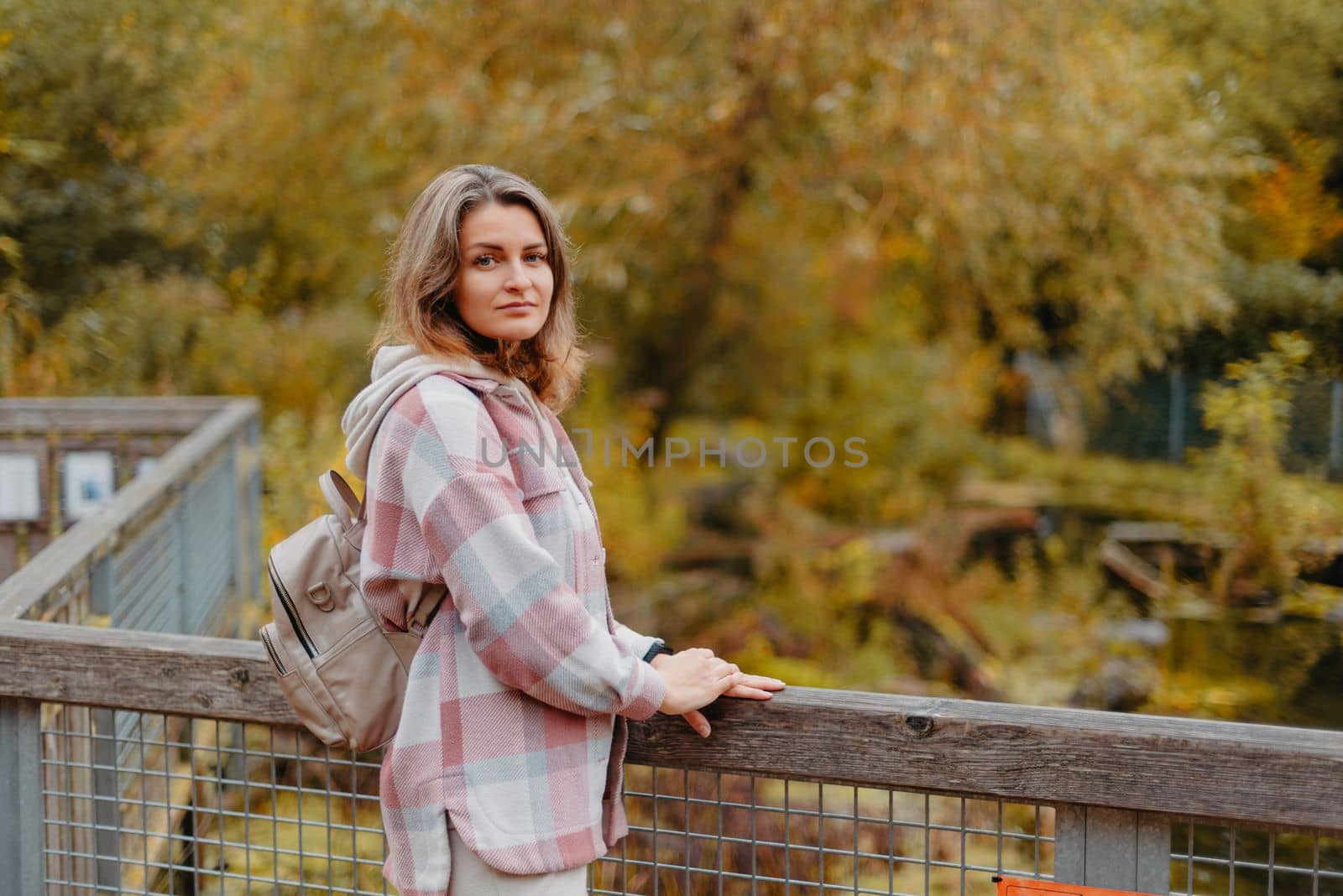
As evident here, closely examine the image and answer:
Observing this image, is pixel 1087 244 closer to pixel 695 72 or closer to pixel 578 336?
pixel 695 72

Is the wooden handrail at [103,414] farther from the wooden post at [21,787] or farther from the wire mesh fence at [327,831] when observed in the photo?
the wooden post at [21,787]

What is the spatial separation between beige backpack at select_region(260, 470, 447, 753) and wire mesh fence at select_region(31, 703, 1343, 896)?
0.93ft

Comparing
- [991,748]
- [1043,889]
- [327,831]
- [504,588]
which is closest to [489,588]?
[504,588]

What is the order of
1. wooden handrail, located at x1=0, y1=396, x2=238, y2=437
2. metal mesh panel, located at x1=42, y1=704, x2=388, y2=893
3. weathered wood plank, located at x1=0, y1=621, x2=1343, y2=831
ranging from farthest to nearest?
wooden handrail, located at x1=0, y1=396, x2=238, y2=437, metal mesh panel, located at x1=42, y1=704, x2=388, y2=893, weathered wood plank, located at x1=0, y1=621, x2=1343, y2=831

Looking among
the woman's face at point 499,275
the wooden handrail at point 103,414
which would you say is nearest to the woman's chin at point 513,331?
the woman's face at point 499,275

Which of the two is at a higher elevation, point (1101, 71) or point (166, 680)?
point (1101, 71)

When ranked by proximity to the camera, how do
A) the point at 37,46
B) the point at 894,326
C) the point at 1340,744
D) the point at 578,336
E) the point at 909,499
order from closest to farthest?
the point at 1340,744
the point at 578,336
the point at 37,46
the point at 909,499
the point at 894,326

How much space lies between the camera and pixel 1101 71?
5.85 metres

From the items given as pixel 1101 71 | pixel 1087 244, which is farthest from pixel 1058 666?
pixel 1101 71

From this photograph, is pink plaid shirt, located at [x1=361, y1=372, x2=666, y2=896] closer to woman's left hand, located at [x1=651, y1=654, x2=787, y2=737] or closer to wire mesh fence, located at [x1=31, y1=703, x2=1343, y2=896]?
woman's left hand, located at [x1=651, y1=654, x2=787, y2=737]

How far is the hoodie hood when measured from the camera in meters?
1.37

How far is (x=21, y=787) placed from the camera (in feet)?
6.07

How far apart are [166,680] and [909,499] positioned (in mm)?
7725

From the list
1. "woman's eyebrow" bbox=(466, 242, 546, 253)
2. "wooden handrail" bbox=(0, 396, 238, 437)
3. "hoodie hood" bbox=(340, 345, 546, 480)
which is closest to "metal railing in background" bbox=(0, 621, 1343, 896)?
"hoodie hood" bbox=(340, 345, 546, 480)
